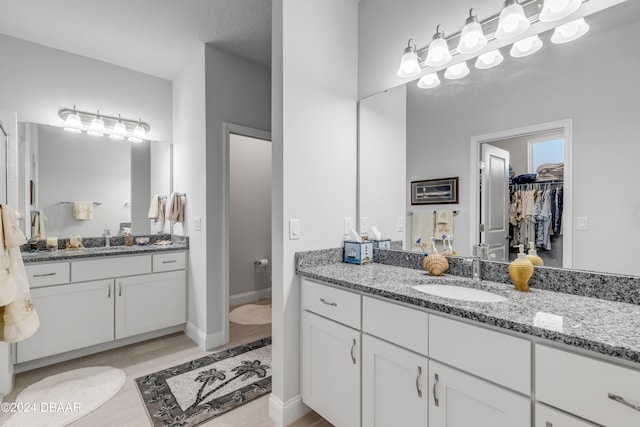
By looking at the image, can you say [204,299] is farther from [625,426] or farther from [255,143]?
[625,426]

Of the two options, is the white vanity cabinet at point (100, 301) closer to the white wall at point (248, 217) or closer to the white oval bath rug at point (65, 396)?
the white oval bath rug at point (65, 396)

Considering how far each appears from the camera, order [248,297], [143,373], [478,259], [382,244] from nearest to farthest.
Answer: [478,259] < [382,244] < [143,373] < [248,297]

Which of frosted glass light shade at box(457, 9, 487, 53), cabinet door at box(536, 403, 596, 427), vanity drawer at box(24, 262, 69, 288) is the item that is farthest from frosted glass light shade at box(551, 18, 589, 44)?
→ vanity drawer at box(24, 262, 69, 288)

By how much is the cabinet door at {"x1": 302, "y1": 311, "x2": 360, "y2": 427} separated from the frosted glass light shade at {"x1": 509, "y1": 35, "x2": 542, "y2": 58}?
1.59 metres

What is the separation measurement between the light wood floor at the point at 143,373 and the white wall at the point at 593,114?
1.73 m

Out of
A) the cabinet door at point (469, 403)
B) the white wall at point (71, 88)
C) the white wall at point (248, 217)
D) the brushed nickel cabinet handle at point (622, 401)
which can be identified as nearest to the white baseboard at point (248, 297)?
the white wall at point (248, 217)

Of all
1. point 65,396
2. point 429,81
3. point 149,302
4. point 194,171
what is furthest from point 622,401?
point 149,302

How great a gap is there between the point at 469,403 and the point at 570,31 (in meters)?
1.61

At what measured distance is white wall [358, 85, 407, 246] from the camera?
2029mm

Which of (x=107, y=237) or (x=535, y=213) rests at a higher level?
(x=535, y=213)

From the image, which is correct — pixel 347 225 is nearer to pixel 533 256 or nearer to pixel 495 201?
pixel 495 201

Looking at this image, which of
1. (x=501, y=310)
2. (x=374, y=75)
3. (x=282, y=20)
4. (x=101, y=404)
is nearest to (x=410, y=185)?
(x=374, y=75)

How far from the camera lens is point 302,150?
1862 millimetres

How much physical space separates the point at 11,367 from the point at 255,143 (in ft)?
10.8
